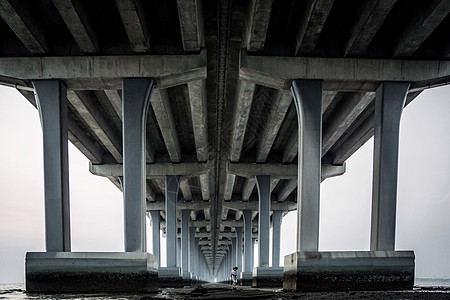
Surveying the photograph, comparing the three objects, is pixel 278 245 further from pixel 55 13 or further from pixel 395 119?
pixel 55 13

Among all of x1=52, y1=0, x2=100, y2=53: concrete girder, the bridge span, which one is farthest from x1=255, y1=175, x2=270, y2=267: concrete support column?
x1=52, y1=0, x2=100, y2=53: concrete girder

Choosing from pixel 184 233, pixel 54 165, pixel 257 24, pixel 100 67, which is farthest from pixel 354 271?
pixel 184 233

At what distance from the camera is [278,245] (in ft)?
127

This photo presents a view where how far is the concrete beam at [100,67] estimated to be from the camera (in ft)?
50.5

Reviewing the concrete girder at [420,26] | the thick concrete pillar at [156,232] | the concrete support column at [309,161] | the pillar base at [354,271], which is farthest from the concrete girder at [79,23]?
the thick concrete pillar at [156,232]

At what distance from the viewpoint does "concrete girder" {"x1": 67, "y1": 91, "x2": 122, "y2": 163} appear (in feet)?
65.0

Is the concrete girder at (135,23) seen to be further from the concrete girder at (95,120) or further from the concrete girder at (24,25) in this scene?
the concrete girder at (95,120)

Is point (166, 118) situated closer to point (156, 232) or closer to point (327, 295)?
point (327, 295)

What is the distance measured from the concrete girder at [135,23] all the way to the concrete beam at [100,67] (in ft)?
2.04

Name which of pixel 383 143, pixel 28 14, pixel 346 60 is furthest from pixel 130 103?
pixel 383 143

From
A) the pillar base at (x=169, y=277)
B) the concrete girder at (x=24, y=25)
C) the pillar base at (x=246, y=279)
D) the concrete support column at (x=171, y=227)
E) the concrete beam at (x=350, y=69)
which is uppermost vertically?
the concrete girder at (x=24, y=25)

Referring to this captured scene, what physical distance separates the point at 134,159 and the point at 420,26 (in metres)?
10.7

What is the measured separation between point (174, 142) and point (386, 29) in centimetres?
1488

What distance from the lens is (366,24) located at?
44.5 feet
